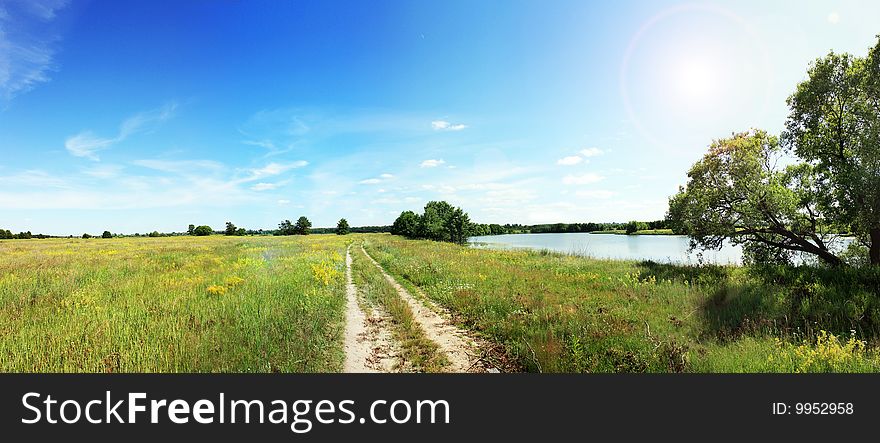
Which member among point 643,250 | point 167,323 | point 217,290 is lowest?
point 643,250

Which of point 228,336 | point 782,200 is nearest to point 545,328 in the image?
point 228,336

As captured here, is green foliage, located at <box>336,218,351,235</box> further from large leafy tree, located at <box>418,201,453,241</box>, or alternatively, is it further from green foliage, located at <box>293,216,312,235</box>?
large leafy tree, located at <box>418,201,453,241</box>

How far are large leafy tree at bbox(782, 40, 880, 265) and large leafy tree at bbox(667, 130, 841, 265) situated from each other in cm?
99

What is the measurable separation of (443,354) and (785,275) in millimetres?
14955

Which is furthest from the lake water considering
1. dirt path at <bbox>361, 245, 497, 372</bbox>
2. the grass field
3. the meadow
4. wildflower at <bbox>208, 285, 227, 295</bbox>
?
wildflower at <bbox>208, 285, 227, 295</bbox>

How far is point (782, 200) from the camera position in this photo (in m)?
15.5

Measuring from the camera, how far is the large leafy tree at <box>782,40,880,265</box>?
12539 millimetres

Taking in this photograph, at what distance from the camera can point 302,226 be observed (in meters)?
148

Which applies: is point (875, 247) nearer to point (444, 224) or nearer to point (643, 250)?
point (643, 250)

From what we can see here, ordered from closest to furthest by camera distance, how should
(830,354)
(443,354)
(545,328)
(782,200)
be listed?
(830,354) → (443,354) → (545,328) → (782,200)

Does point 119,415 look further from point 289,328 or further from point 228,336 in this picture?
point 289,328

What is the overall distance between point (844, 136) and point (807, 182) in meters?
2.37

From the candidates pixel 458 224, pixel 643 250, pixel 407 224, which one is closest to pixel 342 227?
pixel 407 224

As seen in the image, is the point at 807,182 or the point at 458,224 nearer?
the point at 807,182
